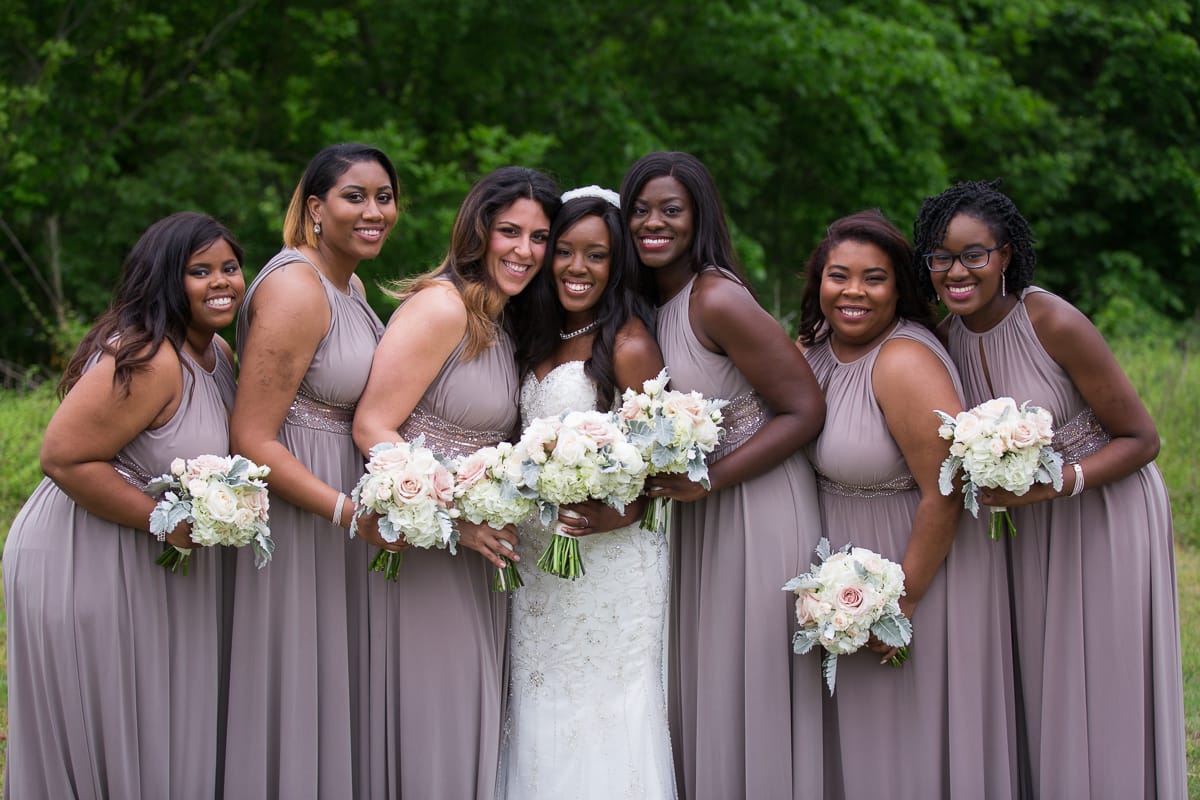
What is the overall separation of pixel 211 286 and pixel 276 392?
514 millimetres

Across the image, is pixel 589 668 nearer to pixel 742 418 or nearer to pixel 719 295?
pixel 742 418

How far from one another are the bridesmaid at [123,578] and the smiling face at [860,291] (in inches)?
98.7

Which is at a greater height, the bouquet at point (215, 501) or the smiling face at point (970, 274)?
the smiling face at point (970, 274)

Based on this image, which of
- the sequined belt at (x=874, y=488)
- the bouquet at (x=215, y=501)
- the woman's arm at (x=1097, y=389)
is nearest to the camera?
the bouquet at (x=215, y=501)

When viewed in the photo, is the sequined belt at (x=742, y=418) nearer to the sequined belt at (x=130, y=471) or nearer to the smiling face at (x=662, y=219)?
the smiling face at (x=662, y=219)

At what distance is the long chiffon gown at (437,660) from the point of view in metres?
5.07

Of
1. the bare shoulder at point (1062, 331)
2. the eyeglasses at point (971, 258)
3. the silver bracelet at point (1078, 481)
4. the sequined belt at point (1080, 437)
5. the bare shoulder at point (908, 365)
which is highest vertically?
the eyeglasses at point (971, 258)

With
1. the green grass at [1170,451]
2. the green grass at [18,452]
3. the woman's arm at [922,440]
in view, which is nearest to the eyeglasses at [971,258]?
the woman's arm at [922,440]

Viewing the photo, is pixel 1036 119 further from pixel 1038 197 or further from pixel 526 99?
pixel 526 99

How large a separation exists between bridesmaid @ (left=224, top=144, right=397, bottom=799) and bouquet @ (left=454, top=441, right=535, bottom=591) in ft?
1.62

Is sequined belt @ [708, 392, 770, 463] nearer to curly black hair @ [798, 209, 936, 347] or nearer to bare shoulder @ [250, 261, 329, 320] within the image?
curly black hair @ [798, 209, 936, 347]

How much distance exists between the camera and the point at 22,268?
15688mm

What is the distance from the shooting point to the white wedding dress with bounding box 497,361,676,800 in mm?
5281

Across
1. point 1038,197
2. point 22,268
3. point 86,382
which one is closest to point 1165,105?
point 1038,197
